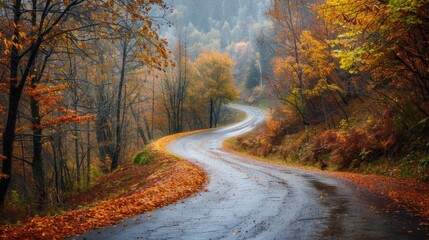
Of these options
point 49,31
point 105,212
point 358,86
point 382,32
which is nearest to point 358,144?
point 358,86

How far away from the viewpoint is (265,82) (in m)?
25.8

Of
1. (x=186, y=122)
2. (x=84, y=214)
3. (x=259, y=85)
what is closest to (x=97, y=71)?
(x=84, y=214)

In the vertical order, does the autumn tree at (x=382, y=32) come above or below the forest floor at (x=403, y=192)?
above

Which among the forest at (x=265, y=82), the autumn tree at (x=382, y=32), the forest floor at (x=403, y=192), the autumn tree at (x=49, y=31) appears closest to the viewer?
the autumn tree at (x=49, y=31)

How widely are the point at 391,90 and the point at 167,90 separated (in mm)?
35772

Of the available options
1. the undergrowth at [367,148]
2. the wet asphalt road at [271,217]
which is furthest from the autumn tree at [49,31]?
the undergrowth at [367,148]

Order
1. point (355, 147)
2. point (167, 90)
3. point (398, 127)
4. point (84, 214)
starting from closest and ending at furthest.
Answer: point (84, 214), point (398, 127), point (355, 147), point (167, 90)

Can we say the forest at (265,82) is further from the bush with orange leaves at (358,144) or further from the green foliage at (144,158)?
the green foliage at (144,158)

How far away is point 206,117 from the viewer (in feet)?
194

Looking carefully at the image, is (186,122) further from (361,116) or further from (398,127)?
(398,127)

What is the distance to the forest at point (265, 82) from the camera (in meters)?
8.40

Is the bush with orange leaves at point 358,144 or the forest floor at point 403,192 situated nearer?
the forest floor at point 403,192

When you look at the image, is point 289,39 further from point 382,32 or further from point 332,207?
point 332,207

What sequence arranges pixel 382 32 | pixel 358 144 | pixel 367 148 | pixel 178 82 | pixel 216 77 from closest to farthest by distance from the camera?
pixel 382 32 < pixel 367 148 < pixel 358 144 < pixel 178 82 < pixel 216 77
